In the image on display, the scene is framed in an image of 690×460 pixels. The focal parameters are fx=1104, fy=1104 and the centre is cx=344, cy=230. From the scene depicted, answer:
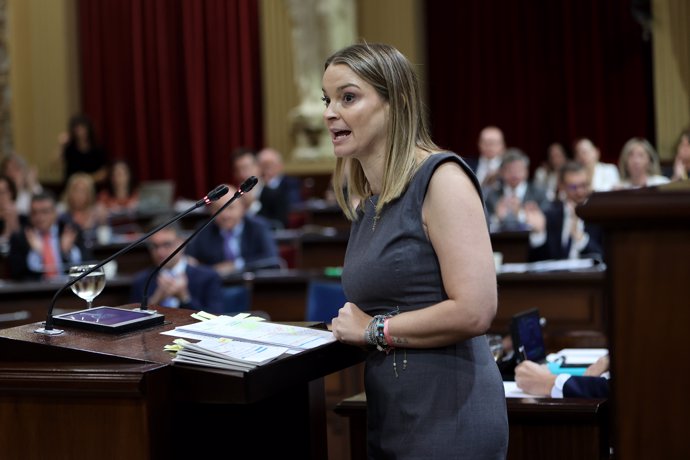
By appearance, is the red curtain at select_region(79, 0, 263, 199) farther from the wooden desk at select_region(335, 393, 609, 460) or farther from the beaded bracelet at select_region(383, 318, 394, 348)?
the beaded bracelet at select_region(383, 318, 394, 348)

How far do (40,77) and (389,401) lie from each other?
12.4 meters

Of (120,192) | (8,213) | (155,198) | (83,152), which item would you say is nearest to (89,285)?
(8,213)

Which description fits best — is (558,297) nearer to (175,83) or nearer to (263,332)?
(263,332)

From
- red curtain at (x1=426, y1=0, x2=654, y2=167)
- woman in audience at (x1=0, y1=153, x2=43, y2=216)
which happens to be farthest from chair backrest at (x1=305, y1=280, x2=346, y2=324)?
red curtain at (x1=426, y1=0, x2=654, y2=167)

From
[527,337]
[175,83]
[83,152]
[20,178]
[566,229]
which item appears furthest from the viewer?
[175,83]

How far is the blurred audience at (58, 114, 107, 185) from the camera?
40.6ft

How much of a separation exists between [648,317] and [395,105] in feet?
2.17

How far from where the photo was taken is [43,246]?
7.28 m

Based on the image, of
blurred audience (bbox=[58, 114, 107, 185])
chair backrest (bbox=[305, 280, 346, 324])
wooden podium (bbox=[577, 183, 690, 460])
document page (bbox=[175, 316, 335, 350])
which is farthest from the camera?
blurred audience (bbox=[58, 114, 107, 185])

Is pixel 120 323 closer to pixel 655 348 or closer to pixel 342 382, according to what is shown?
pixel 655 348

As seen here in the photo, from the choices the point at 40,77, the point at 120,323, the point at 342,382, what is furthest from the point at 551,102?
the point at 120,323

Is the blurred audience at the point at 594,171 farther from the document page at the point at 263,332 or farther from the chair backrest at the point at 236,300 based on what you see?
the document page at the point at 263,332

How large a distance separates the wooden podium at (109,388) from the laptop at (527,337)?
910 mm

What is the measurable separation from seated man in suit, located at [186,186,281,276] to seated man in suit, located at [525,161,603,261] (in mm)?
1675
